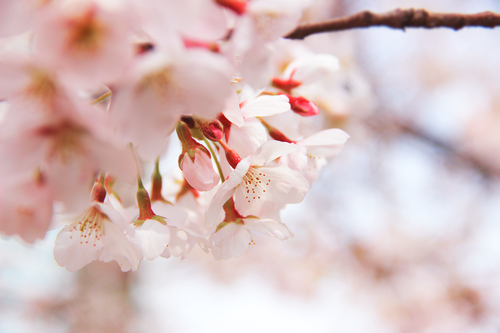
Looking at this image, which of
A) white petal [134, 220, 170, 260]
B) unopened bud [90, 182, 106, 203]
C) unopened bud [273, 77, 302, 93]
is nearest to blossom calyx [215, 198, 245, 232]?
white petal [134, 220, 170, 260]

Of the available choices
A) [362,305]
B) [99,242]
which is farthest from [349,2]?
[362,305]

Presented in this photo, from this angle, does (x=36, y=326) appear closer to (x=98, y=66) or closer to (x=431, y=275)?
(x=431, y=275)

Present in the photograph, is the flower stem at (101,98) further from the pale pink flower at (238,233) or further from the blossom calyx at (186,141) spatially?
the pale pink flower at (238,233)

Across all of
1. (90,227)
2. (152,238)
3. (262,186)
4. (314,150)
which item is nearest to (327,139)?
(314,150)

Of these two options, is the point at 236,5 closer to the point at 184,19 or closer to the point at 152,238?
the point at 184,19

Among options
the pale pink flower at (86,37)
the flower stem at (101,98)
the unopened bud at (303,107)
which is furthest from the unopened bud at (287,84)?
the pale pink flower at (86,37)

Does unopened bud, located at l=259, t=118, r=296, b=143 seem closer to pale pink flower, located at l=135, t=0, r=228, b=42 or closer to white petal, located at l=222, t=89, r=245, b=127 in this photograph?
white petal, located at l=222, t=89, r=245, b=127

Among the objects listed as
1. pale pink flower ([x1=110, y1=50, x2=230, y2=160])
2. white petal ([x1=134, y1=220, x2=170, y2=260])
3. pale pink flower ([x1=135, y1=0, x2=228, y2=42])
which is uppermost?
pale pink flower ([x1=135, y1=0, x2=228, y2=42])
